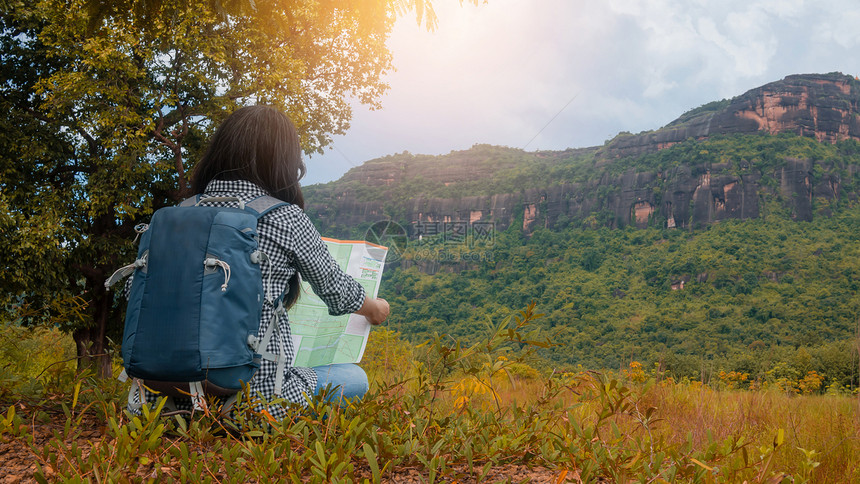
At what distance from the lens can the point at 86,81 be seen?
6.97 m

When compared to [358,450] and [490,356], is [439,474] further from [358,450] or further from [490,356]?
[490,356]

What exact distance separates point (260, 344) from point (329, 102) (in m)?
9.13

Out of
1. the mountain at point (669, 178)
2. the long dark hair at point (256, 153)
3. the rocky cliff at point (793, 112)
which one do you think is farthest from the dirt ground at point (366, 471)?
the rocky cliff at point (793, 112)

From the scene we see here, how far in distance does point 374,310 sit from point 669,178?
235 ft

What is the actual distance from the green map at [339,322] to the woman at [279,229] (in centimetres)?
34

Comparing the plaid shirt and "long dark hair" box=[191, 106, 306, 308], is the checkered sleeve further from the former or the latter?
"long dark hair" box=[191, 106, 306, 308]

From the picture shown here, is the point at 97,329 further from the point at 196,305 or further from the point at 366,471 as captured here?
the point at 366,471

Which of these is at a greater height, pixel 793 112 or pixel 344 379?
pixel 793 112

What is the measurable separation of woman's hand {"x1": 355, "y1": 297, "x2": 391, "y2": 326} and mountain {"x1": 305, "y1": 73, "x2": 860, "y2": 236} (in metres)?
55.5

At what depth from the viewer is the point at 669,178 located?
2601 inches

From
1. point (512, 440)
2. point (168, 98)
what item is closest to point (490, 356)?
point (512, 440)

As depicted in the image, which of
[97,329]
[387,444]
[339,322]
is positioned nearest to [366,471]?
[387,444]

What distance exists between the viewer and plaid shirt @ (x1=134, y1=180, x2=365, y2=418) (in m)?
1.75

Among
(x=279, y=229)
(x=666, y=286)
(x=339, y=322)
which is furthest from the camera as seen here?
(x=666, y=286)
